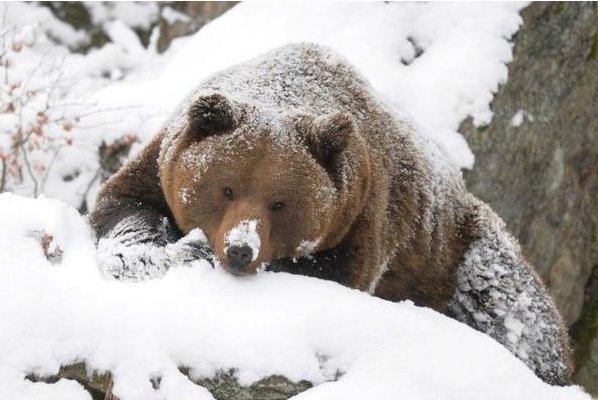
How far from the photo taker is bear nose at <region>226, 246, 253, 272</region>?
364 cm

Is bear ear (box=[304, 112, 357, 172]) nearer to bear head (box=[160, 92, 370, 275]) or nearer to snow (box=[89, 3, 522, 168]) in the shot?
bear head (box=[160, 92, 370, 275])

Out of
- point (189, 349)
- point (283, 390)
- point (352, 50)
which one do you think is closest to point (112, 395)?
point (189, 349)

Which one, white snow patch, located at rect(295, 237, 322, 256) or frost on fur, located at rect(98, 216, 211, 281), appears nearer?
frost on fur, located at rect(98, 216, 211, 281)

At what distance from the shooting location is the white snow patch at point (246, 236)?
3.73 meters

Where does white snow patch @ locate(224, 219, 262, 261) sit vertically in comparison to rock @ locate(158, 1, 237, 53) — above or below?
above

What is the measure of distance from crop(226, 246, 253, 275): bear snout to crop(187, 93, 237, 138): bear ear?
2.26 feet

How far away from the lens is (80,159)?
28.1 feet

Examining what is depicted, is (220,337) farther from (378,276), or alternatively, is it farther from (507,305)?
(507,305)

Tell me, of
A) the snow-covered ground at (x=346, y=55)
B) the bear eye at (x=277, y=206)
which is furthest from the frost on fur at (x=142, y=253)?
the snow-covered ground at (x=346, y=55)

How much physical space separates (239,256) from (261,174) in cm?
51

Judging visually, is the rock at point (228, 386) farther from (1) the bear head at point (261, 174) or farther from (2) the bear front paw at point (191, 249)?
(2) the bear front paw at point (191, 249)

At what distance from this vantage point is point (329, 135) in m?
4.19

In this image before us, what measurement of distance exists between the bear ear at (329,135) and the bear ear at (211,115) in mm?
368

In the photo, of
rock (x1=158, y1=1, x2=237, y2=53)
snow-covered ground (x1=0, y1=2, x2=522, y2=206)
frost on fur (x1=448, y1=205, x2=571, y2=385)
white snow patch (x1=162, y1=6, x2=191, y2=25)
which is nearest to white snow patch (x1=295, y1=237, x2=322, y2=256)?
frost on fur (x1=448, y1=205, x2=571, y2=385)
